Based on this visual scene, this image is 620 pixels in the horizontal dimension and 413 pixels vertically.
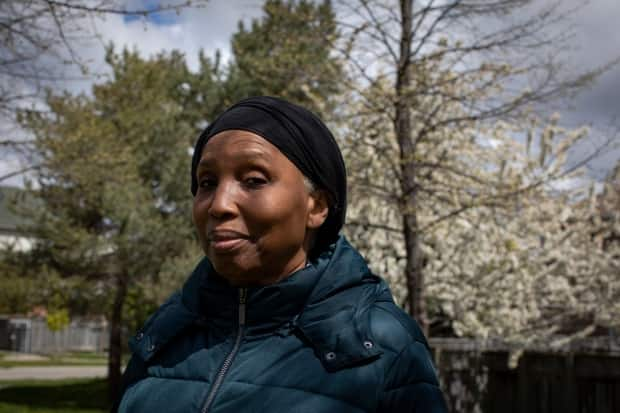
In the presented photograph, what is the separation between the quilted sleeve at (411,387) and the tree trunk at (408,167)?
4.16 meters

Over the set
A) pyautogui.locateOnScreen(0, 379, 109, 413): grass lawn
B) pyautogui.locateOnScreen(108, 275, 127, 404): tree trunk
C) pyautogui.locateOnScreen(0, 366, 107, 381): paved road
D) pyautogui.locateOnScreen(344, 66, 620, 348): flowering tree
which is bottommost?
pyautogui.locateOnScreen(0, 366, 107, 381): paved road

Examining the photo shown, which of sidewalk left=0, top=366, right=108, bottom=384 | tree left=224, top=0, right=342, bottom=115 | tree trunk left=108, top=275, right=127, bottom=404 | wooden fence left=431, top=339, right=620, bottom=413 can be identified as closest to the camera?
tree left=224, top=0, right=342, bottom=115

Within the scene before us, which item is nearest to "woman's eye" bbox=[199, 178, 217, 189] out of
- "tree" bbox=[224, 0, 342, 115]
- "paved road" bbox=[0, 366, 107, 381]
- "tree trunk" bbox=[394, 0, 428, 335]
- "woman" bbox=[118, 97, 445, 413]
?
"woman" bbox=[118, 97, 445, 413]

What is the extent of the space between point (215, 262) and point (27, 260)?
45.6 feet

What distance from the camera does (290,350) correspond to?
1448 mm

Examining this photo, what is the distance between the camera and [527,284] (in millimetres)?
9859

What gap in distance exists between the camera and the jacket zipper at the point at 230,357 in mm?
1421

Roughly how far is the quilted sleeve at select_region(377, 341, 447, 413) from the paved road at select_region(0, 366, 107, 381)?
19959mm

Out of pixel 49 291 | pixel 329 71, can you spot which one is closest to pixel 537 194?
pixel 329 71

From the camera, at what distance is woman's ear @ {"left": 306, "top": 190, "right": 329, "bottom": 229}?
5.15 feet

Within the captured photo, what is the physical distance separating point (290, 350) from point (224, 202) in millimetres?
333

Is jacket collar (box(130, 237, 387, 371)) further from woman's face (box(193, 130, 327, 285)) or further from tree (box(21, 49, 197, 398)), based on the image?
tree (box(21, 49, 197, 398))

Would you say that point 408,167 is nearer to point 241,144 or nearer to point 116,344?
point 241,144

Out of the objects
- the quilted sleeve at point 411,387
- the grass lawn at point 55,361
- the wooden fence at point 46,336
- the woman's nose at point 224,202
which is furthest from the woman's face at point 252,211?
the wooden fence at point 46,336
